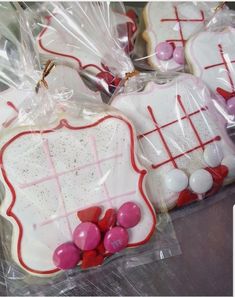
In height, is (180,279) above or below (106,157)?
below

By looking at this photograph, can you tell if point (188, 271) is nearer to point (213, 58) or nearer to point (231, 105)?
point (231, 105)

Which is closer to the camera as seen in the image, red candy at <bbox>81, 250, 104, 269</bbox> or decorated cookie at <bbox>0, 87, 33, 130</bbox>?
red candy at <bbox>81, 250, 104, 269</bbox>

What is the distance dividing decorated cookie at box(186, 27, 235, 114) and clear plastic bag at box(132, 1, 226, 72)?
5cm

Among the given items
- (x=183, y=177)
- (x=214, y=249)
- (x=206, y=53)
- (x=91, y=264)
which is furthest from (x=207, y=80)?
(x=91, y=264)

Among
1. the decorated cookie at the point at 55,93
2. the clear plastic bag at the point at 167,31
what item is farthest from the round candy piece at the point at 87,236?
the clear plastic bag at the point at 167,31

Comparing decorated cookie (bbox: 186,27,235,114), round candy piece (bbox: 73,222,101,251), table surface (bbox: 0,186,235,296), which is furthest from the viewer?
decorated cookie (bbox: 186,27,235,114)

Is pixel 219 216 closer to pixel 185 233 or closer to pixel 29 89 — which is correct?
pixel 185 233

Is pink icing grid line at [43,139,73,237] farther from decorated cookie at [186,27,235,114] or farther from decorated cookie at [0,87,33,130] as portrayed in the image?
decorated cookie at [186,27,235,114]

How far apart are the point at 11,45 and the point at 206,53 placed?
46cm

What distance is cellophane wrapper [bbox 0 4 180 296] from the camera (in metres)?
0.80

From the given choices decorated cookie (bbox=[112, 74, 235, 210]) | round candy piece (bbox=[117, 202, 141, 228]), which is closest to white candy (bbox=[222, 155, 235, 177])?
decorated cookie (bbox=[112, 74, 235, 210])

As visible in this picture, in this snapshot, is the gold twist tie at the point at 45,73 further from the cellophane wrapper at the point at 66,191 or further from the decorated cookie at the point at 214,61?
the decorated cookie at the point at 214,61

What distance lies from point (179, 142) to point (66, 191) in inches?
10.2

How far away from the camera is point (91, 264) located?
804 millimetres
